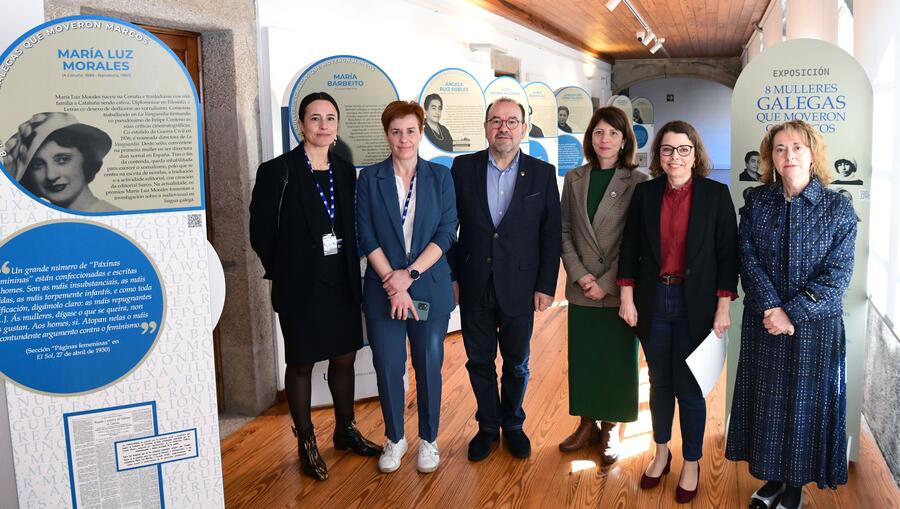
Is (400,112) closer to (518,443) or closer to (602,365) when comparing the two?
(602,365)

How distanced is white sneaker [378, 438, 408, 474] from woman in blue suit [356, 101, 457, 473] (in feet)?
1.15

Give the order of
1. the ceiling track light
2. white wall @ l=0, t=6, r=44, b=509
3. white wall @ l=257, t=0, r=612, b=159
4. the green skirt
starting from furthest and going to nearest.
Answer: the ceiling track light < white wall @ l=257, t=0, r=612, b=159 < the green skirt < white wall @ l=0, t=6, r=44, b=509

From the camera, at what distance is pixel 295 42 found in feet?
14.9

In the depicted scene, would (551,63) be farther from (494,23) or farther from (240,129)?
(240,129)

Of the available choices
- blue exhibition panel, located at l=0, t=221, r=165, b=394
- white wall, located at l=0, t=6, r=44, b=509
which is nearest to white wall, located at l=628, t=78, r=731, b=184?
white wall, located at l=0, t=6, r=44, b=509

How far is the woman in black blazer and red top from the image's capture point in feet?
10.0

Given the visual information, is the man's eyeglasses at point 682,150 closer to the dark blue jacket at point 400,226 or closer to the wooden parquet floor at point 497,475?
the dark blue jacket at point 400,226

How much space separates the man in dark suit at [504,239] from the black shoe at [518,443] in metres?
0.21

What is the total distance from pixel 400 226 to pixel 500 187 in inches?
20.4

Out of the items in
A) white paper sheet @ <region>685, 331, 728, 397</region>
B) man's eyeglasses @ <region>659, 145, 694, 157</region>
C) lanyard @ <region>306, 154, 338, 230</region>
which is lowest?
white paper sheet @ <region>685, 331, 728, 397</region>

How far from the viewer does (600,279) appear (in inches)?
138

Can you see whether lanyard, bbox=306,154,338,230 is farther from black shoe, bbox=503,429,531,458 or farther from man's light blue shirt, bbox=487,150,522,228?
black shoe, bbox=503,429,531,458

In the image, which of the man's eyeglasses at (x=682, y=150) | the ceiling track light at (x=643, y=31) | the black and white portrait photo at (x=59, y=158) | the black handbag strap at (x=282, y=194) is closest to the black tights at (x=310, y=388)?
the black handbag strap at (x=282, y=194)

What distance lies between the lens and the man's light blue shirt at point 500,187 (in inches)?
138
